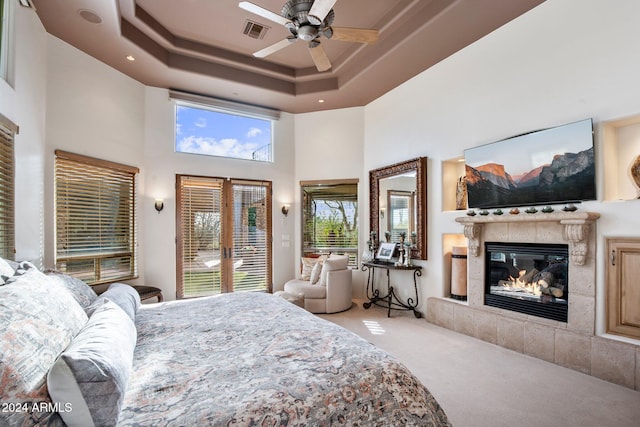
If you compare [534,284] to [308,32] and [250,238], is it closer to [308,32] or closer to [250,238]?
[308,32]

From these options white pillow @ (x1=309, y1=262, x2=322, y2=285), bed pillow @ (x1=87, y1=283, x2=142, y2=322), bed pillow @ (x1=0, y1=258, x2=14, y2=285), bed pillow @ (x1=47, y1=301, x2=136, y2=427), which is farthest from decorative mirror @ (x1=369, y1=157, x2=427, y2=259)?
bed pillow @ (x1=0, y1=258, x2=14, y2=285)

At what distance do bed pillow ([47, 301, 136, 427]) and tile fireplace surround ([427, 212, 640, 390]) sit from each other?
363 cm

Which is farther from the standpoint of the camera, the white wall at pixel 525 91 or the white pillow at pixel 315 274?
the white pillow at pixel 315 274

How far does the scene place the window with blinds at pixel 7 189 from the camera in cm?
268

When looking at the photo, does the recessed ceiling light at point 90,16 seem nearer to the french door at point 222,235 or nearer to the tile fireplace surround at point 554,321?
the french door at point 222,235

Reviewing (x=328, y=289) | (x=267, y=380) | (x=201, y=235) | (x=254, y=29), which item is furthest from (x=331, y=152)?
(x=267, y=380)

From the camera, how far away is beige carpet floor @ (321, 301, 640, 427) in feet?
7.40

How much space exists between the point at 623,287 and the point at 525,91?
7.12 ft

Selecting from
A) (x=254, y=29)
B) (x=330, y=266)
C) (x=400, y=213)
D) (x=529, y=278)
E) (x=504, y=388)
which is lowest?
(x=504, y=388)

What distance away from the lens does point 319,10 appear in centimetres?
270

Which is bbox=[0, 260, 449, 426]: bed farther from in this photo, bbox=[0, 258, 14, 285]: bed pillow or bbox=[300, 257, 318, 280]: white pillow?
bbox=[300, 257, 318, 280]: white pillow

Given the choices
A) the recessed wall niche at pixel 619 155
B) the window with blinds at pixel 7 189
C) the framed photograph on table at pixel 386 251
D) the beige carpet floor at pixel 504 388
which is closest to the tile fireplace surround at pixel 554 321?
the beige carpet floor at pixel 504 388

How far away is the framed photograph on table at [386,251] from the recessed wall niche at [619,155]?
2.84 meters

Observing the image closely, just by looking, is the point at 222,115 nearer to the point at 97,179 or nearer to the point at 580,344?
the point at 97,179
